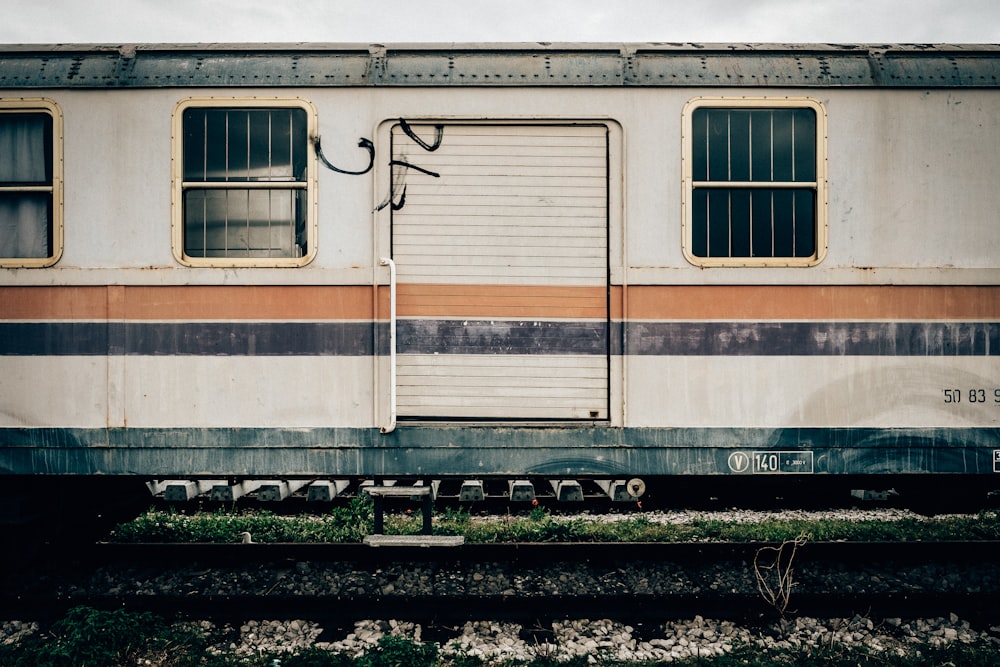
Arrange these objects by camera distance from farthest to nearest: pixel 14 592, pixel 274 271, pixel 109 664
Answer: pixel 14 592, pixel 274 271, pixel 109 664

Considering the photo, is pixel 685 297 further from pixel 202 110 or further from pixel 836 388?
pixel 202 110

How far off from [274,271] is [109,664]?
2573 millimetres

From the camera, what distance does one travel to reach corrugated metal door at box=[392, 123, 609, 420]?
410cm

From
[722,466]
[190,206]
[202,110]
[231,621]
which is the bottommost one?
[231,621]

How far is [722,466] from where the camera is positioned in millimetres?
4109

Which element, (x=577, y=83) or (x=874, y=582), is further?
(x=874, y=582)

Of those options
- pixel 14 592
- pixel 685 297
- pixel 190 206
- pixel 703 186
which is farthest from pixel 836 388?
pixel 14 592

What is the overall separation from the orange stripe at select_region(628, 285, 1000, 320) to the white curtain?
4054mm

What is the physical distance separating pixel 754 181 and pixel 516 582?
3.41m

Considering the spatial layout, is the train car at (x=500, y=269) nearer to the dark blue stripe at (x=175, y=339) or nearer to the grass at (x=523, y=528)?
the dark blue stripe at (x=175, y=339)

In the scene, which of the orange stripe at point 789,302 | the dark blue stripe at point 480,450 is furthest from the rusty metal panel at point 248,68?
the orange stripe at point 789,302

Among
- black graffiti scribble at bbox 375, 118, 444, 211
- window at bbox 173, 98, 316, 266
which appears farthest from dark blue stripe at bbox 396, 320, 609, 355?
window at bbox 173, 98, 316, 266

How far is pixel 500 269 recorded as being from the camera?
4.11m

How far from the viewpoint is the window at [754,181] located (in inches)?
161
